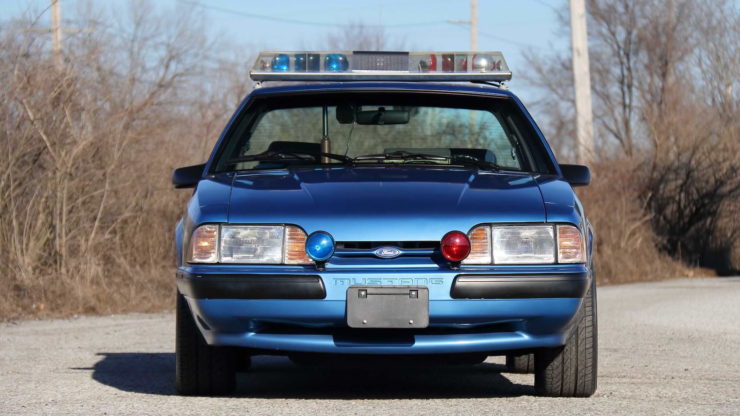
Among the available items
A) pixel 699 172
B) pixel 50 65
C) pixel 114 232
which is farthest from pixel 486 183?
pixel 699 172

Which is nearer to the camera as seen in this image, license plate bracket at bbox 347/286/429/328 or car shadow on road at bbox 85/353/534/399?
license plate bracket at bbox 347/286/429/328

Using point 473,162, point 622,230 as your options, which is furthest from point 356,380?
point 622,230

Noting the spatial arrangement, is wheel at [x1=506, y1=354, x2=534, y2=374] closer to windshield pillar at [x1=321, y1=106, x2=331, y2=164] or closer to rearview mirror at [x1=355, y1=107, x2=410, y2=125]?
rearview mirror at [x1=355, y1=107, x2=410, y2=125]

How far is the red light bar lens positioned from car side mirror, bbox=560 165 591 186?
1.26 metres

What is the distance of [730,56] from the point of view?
32000 mm

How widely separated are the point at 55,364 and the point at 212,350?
7.74 ft

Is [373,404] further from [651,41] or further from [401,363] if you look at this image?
[651,41]

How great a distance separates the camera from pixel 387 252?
5.38m

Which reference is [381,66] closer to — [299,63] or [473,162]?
[299,63]

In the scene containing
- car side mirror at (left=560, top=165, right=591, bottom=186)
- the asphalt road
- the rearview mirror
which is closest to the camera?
the asphalt road

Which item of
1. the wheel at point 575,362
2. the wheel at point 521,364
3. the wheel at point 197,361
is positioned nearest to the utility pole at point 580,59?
the wheel at point 521,364

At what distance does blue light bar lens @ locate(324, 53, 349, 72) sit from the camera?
697 centimetres

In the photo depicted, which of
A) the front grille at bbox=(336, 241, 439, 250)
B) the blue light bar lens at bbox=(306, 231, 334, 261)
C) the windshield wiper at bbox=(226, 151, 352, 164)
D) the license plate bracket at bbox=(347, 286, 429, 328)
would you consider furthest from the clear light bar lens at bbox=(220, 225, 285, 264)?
the windshield wiper at bbox=(226, 151, 352, 164)

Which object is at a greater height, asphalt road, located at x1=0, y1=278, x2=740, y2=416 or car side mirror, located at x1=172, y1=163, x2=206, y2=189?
car side mirror, located at x1=172, y1=163, x2=206, y2=189
